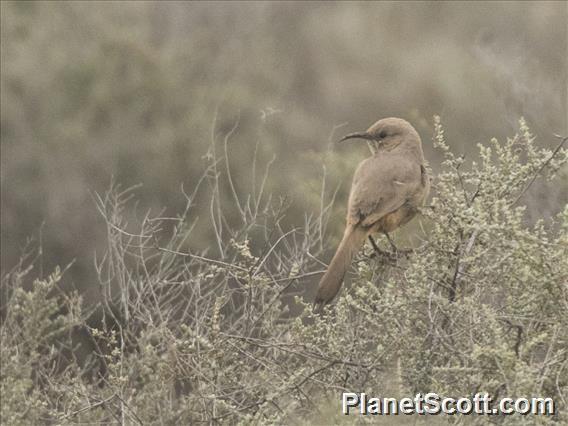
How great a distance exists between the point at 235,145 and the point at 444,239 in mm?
7977

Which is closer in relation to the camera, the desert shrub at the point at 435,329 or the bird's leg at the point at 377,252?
the desert shrub at the point at 435,329

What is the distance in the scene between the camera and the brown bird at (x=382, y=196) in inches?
201

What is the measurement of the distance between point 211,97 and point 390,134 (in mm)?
8398

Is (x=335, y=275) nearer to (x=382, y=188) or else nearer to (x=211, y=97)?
(x=382, y=188)

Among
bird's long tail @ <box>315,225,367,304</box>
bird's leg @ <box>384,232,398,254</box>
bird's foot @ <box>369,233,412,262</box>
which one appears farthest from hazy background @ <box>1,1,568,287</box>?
bird's long tail @ <box>315,225,367,304</box>

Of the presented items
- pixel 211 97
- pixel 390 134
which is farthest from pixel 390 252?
pixel 211 97

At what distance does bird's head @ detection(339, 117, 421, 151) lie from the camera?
573 centimetres

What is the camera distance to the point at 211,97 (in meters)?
14.0

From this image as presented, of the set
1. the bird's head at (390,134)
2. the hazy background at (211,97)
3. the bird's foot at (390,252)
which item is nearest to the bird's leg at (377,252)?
the bird's foot at (390,252)

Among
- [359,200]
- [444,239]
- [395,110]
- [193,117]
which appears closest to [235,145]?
[193,117]

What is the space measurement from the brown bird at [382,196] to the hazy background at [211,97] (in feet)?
3.51

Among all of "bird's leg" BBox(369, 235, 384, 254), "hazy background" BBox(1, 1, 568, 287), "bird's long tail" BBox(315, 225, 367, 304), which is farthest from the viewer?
"hazy background" BBox(1, 1, 568, 287)

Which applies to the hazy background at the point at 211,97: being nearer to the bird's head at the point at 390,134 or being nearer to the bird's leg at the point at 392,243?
the bird's head at the point at 390,134

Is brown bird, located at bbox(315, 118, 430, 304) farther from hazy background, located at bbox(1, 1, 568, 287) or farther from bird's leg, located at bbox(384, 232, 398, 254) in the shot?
hazy background, located at bbox(1, 1, 568, 287)
